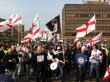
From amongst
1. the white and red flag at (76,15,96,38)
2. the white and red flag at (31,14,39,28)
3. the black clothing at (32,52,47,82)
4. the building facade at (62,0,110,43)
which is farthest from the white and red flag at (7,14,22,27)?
the building facade at (62,0,110,43)

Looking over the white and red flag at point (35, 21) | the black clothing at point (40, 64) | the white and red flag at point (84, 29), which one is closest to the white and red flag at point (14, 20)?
the white and red flag at point (35, 21)

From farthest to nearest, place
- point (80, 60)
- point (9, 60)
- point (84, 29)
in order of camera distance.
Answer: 1. point (84, 29)
2. point (80, 60)
3. point (9, 60)

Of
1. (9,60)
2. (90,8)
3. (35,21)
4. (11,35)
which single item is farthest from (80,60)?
(90,8)

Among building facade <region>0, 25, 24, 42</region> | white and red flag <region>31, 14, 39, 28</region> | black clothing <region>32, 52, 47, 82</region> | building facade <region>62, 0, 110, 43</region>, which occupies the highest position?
building facade <region>62, 0, 110, 43</region>

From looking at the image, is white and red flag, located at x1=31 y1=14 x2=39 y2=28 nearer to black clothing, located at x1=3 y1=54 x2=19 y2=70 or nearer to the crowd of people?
the crowd of people

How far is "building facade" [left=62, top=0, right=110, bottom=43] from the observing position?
164 meters

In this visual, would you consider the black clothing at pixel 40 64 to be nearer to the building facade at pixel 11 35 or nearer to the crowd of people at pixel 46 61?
the crowd of people at pixel 46 61

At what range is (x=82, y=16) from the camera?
541 ft

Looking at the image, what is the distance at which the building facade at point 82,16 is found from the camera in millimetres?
164125

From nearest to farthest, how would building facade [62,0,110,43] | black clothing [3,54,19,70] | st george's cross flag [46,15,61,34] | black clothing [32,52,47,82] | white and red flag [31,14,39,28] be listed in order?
black clothing [3,54,19,70], black clothing [32,52,47,82], st george's cross flag [46,15,61,34], white and red flag [31,14,39,28], building facade [62,0,110,43]

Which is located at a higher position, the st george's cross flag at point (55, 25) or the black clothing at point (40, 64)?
the st george's cross flag at point (55, 25)

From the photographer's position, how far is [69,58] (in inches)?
830

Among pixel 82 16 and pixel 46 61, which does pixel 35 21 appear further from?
pixel 82 16

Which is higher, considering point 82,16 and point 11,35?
point 82,16
